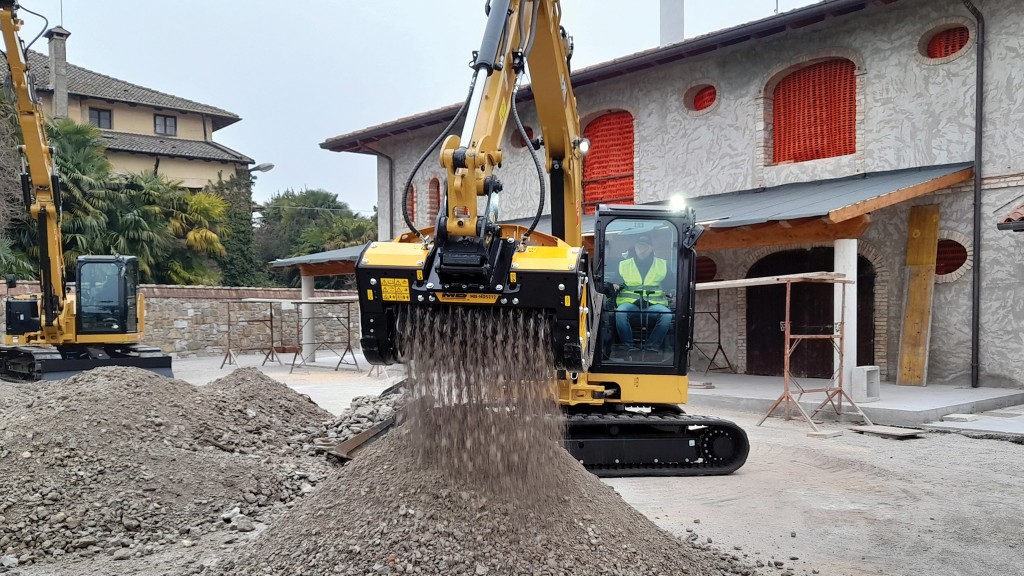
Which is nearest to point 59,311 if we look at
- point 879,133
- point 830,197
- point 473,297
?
point 473,297

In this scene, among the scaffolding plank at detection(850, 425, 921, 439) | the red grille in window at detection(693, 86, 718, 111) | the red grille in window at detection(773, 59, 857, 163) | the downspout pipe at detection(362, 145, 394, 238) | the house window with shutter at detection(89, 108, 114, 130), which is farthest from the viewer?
the house window with shutter at detection(89, 108, 114, 130)

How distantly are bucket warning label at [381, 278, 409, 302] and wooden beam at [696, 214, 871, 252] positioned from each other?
692cm

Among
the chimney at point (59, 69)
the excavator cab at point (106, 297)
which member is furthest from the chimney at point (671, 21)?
the chimney at point (59, 69)

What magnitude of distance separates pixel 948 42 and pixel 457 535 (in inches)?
440

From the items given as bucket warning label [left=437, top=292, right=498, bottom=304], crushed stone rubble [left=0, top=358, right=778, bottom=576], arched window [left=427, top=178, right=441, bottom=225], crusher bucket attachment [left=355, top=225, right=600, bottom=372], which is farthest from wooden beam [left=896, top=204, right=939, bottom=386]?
arched window [left=427, top=178, right=441, bottom=225]

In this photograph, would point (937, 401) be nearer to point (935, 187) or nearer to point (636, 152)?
point (935, 187)

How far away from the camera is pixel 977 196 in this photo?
11078 mm

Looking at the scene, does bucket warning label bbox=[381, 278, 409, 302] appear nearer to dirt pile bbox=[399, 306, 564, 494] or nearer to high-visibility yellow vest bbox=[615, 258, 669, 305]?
dirt pile bbox=[399, 306, 564, 494]

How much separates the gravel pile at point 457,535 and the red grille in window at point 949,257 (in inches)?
346

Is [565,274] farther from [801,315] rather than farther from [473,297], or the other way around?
[801,315]

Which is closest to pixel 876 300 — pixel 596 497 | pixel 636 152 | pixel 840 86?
pixel 840 86

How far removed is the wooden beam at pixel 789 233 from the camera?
10148mm

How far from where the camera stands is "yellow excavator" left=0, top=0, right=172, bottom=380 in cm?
1192

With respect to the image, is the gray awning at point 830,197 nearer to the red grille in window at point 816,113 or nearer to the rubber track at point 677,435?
the red grille in window at point 816,113
